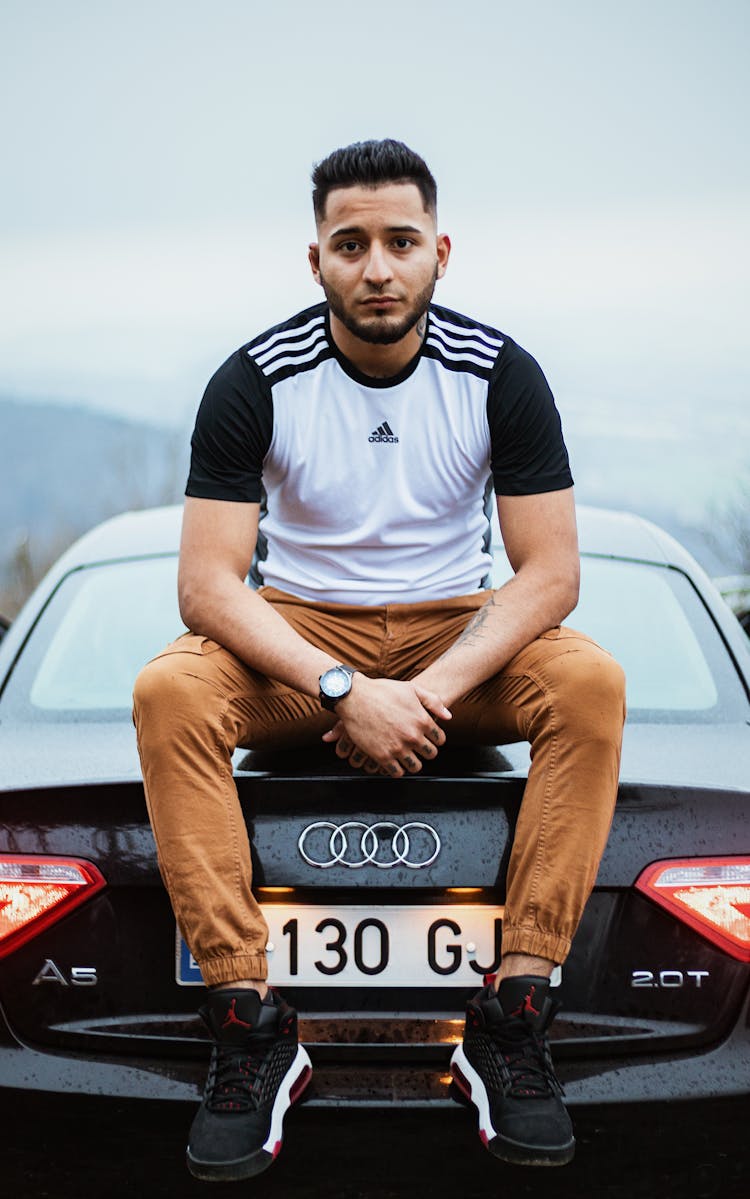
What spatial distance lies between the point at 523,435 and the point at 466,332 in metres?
0.28

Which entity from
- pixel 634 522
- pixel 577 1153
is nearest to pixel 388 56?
pixel 634 522

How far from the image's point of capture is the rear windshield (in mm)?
2707

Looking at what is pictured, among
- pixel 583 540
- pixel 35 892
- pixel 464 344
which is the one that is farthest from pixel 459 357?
pixel 35 892

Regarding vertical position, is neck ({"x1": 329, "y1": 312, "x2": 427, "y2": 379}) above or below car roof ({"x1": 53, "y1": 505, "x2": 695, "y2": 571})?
above

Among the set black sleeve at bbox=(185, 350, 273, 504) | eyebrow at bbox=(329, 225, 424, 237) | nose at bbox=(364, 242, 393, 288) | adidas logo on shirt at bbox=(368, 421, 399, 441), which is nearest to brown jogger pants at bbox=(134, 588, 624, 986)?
black sleeve at bbox=(185, 350, 273, 504)

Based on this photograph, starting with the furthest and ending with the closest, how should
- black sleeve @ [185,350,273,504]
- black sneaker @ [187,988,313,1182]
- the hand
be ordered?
1. black sleeve @ [185,350,273,504]
2. the hand
3. black sneaker @ [187,988,313,1182]

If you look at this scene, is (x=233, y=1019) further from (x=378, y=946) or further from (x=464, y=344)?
(x=464, y=344)

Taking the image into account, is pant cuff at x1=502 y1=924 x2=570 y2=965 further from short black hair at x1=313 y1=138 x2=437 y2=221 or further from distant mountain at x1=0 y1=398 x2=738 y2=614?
distant mountain at x1=0 y1=398 x2=738 y2=614

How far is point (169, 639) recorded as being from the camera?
3.05 metres

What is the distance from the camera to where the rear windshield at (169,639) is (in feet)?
8.88

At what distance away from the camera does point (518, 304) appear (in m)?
9.42

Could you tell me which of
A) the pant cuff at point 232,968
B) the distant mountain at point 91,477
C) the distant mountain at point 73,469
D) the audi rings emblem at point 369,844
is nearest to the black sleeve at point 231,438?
the audi rings emblem at point 369,844

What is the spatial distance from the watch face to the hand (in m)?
0.01

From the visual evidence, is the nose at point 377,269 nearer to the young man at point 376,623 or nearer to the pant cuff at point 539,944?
the young man at point 376,623
